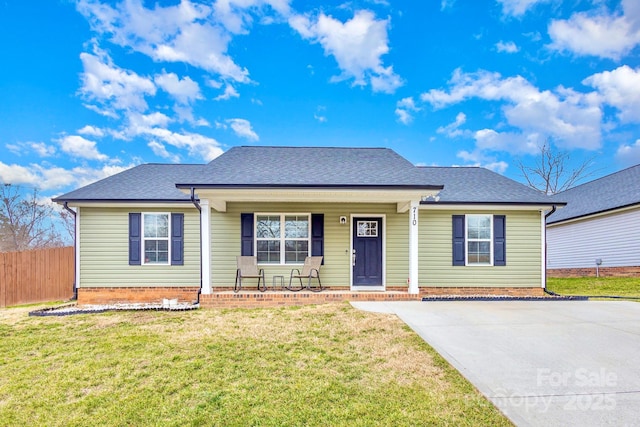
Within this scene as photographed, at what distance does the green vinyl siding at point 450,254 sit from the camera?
8547mm

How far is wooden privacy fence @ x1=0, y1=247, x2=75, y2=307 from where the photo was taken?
896 centimetres

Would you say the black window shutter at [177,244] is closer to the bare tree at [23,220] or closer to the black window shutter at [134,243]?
the black window shutter at [134,243]

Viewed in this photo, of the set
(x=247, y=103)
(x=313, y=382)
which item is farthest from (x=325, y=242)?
(x=247, y=103)

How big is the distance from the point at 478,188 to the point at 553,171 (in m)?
19.7

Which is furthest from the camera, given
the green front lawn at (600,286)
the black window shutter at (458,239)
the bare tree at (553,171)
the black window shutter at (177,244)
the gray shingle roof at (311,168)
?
the bare tree at (553,171)

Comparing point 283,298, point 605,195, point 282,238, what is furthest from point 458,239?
point 605,195

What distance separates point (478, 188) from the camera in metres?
9.06

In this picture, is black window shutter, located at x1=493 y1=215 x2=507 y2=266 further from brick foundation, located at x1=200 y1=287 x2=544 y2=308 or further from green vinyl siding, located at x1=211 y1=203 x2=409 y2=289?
brick foundation, located at x1=200 y1=287 x2=544 y2=308

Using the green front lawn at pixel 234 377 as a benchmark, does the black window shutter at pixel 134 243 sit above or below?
above

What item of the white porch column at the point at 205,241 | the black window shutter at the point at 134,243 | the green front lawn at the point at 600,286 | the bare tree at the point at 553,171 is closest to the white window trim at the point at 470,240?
the green front lawn at the point at 600,286

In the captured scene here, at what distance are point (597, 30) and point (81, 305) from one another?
2147 centimetres

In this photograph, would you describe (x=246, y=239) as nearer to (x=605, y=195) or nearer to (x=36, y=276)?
→ (x=36, y=276)

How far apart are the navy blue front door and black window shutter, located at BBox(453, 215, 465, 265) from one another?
6.49 feet

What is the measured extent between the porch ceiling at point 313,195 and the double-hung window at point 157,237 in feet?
5.22
